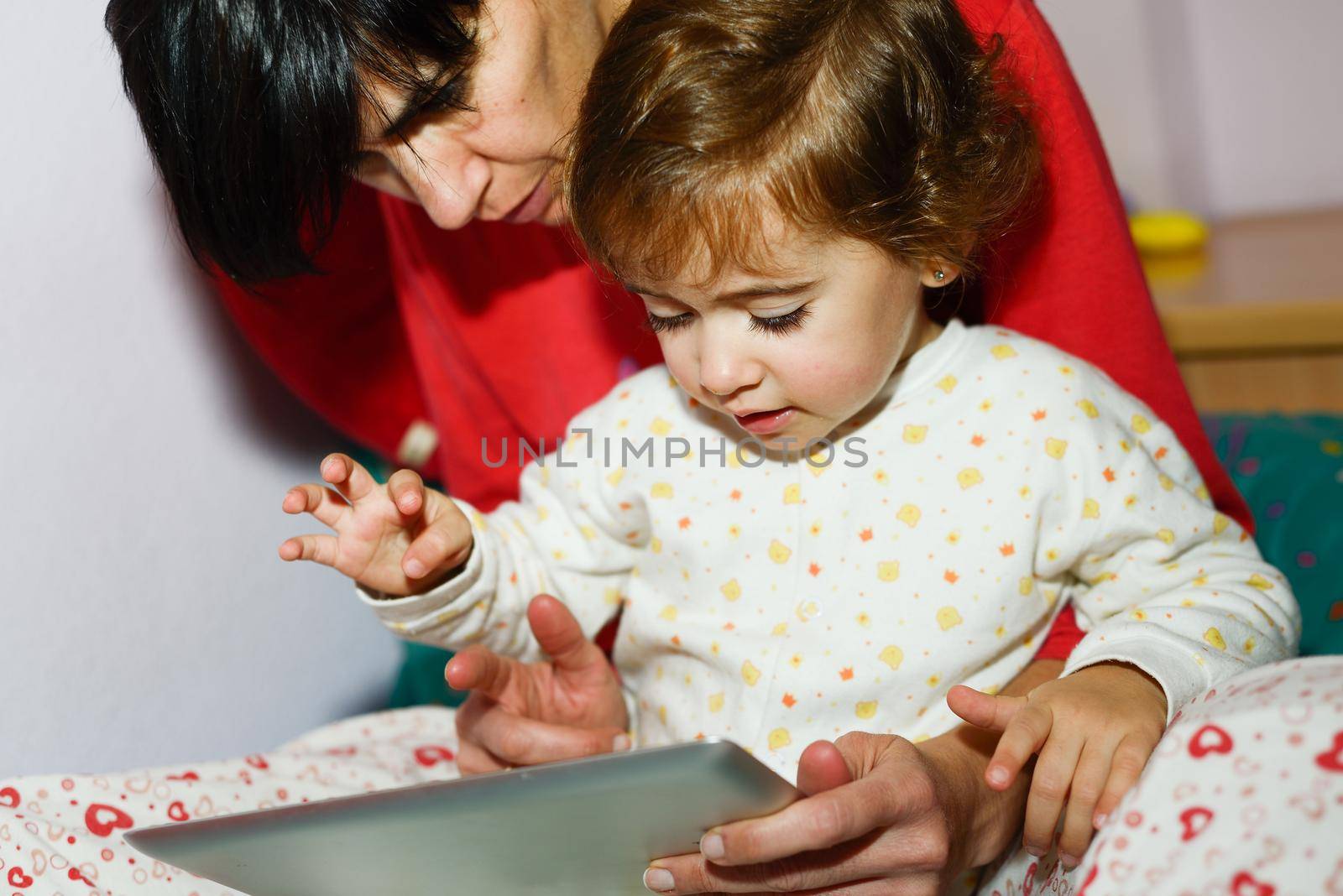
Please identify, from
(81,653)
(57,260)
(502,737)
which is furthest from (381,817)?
(57,260)

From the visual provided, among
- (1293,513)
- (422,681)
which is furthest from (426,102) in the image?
(1293,513)

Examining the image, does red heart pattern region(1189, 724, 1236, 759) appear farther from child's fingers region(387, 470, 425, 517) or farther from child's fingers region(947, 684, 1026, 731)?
child's fingers region(387, 470, 425, 517)

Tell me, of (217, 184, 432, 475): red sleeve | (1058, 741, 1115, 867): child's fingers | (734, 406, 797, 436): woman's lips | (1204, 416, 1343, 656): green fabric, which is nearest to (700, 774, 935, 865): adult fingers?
(1058, 741, 1115, 867): child's fingers

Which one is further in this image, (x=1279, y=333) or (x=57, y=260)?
(x=1279, y=333)

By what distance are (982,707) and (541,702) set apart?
1.23ft

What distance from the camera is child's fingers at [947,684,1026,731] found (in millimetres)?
685

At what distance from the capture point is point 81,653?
99cm

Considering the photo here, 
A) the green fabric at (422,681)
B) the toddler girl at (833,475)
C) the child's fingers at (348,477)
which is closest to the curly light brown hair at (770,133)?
the toddler girl at (833,475)

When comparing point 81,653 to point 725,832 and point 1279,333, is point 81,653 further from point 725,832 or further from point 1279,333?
point 1279,333

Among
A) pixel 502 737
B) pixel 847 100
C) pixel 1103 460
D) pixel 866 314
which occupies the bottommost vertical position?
pixel 502 737

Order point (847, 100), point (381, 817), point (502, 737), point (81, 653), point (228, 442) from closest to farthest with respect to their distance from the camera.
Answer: point (381, 817) → point (847, 100) → point (502, 737) → point (81, 653) → point (228, 442)

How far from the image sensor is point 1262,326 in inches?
57.3

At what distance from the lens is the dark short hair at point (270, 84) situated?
0.75m

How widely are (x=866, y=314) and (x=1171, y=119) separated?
1403 mm
